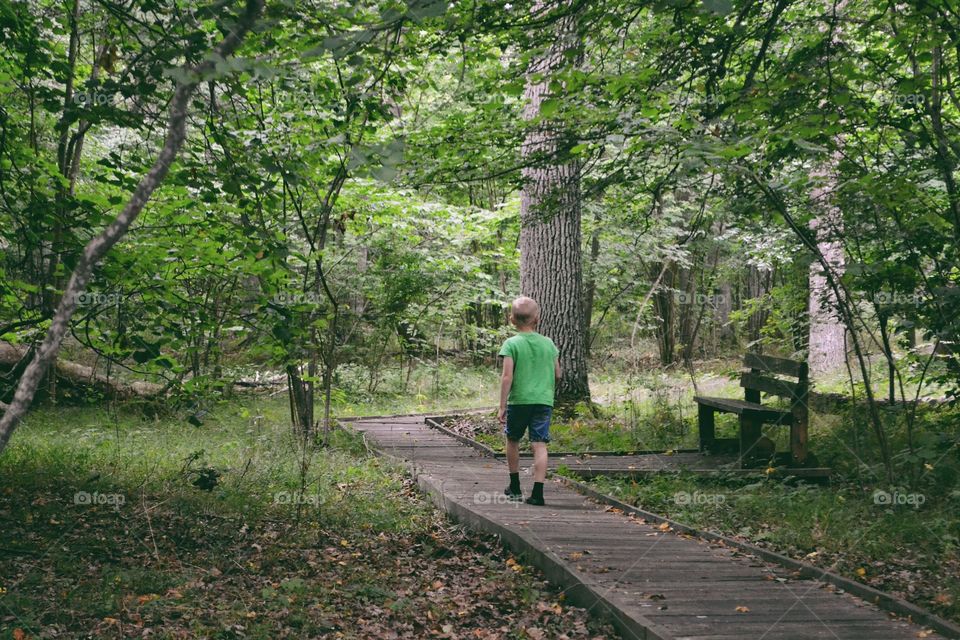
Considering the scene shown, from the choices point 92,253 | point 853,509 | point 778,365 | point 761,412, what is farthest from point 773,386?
point 92,253

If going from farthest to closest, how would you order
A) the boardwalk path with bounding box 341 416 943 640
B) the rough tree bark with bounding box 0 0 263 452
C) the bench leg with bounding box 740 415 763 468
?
the bench leg with bounding box 740 415 763 468 < the boardwalk path with bounding box 341 416 943 640 < the rough tree bark with bounding box 0 0 263 452

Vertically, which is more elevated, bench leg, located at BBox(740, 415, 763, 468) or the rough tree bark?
the rough tree bark

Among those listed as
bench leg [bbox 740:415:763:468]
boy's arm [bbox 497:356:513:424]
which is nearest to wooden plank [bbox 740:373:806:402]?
bench leg [bbox 740:415:763:468]

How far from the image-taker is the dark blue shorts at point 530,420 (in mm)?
7133

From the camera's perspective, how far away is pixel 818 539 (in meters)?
5.91

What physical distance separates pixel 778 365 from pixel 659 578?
4.56 metres

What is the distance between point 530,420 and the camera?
718 centimetres

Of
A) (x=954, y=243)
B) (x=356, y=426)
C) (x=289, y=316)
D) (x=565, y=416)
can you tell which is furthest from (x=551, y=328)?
(x=289, y=316)

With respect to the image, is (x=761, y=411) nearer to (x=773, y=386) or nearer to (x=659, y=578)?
(x=773, y=386)

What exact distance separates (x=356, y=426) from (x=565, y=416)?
153 inches

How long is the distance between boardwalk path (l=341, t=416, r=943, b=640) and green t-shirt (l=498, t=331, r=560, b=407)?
43.0 inches

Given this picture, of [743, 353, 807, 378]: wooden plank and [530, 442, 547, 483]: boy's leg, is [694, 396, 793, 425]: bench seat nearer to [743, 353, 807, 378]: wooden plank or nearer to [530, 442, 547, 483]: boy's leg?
[743, 353, 807, 378]: wooden plank

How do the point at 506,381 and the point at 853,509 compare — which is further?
the point at 506,381

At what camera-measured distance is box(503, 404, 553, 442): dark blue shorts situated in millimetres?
7133
